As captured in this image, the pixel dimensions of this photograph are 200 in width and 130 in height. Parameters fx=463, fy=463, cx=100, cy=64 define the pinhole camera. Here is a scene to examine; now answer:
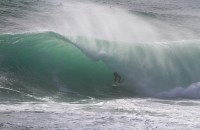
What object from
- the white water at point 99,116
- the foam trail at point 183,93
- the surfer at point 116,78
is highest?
the surfer at point 116,78

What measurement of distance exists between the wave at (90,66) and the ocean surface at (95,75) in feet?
0.12

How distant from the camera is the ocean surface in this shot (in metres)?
11.6

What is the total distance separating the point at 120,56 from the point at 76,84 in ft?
9.13

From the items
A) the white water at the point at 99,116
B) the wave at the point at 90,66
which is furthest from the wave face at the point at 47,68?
the white water at the point at 99,116

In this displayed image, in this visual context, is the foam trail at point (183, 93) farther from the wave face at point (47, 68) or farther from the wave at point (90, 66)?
the wave face at point (47, 68)

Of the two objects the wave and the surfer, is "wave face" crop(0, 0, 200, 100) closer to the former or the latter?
the wave

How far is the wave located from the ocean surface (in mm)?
36

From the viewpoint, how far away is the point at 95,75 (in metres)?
17.5

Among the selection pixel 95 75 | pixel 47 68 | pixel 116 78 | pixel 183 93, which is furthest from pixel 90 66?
pixel 183 93

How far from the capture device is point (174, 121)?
38.7 feet

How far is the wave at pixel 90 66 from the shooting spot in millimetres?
15781

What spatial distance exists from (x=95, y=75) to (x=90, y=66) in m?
0.55

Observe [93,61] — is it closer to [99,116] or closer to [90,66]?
[90,66]

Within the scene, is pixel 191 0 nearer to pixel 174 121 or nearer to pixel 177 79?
pixel 177 79
